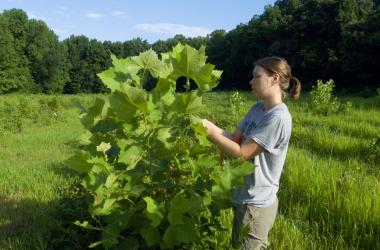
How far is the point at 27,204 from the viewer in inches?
226

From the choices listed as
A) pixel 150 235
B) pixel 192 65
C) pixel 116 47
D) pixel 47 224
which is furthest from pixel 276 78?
pixel 116 47

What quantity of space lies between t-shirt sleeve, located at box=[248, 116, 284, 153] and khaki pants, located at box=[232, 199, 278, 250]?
0.44 metres

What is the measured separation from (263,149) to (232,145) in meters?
0.23

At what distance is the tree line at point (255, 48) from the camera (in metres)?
40.3

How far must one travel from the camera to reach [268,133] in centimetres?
295

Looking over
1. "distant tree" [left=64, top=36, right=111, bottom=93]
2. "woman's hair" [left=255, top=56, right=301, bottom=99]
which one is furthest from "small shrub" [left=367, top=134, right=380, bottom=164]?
"distant tree" [left=64, top=36, right=111, bottom=93]

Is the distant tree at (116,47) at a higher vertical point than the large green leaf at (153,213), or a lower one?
higher

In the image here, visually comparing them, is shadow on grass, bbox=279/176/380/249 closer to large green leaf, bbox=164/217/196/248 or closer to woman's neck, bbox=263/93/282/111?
woman's neck, bbox=263/93/282/111

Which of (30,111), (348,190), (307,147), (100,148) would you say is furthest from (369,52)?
(100,148)

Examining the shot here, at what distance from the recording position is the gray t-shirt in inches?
116

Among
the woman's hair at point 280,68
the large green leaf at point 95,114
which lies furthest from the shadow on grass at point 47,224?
the woman's hair at point 280,68

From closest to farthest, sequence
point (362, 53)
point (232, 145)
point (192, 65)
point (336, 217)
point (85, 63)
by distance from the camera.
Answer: point (192, 65) → point (232, 145) → point (336, 217) → point (362, 53) → point (85, 63)

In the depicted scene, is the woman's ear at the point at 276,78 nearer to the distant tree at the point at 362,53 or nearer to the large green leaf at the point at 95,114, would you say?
the large green leaf at the point at 95,114

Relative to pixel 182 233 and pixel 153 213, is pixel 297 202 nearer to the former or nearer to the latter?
pixel 182 233
